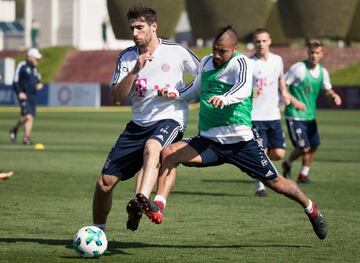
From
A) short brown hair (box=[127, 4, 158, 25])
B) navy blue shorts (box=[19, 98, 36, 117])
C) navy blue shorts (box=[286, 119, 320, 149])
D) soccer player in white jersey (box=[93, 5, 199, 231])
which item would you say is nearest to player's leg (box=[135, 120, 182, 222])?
soccer player in white jersey (box=[93, 5, 199, 231])

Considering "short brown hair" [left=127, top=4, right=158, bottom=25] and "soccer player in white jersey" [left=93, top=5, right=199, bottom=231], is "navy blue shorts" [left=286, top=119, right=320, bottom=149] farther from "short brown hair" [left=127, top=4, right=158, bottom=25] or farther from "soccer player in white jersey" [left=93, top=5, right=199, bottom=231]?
"short brown hair" [left=127, top=4, right=158, bottom=25]

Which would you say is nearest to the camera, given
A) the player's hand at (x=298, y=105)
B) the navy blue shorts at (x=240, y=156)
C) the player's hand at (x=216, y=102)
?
the player's hand at (x=216, y=102)

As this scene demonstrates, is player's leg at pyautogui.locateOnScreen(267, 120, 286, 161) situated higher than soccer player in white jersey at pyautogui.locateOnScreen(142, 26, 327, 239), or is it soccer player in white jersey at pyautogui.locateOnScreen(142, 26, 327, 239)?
soccer player in white jersey at pyautogui.locateOnScreen(142, 26, 327, 239)

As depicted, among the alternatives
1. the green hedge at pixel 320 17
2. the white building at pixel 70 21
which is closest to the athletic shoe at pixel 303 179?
the green hedge at pixel 320 17

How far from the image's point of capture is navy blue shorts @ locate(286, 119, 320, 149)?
18.8 m

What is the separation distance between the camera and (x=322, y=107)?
56.9 metres

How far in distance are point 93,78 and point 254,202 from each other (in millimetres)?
59120

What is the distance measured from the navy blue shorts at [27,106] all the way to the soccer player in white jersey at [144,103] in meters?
17.3

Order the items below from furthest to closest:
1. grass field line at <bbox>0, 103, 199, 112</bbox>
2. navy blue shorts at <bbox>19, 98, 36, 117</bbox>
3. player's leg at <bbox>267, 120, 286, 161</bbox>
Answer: grass field line at <bbox>0, 103, 199, 112</bbox> < navy blue shorts at <bbox>19, 98, 36, 117</bbox> < player's leg at <bbox>267, 120, 286, 161</bbox>

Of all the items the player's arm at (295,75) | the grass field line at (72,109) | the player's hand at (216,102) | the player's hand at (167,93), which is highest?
the player's hand at (216,102)

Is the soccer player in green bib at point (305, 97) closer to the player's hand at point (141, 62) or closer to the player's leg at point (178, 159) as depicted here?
the player's leg at point (178, 159)

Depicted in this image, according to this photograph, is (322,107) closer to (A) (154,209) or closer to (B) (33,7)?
(B) (33,7)

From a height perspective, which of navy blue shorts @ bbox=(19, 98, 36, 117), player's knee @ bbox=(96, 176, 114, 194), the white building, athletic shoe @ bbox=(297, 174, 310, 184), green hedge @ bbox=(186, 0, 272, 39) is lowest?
the white building

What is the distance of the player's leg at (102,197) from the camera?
11.0 m
